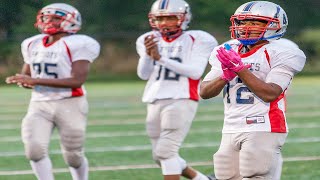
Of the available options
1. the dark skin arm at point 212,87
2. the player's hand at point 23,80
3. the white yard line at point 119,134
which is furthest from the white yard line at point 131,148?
the dark skin arm at point 212,87

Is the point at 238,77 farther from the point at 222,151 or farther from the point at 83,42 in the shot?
the point at 83,42

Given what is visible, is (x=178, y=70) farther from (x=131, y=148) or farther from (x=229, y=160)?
(x=131, y=148)

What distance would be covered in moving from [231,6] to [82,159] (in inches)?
869

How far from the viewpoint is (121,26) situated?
93.9ft

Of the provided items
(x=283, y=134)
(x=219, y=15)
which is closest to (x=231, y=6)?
(x=219, y=15)

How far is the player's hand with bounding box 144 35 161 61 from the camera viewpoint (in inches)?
288

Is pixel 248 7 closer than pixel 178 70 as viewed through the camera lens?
Yes

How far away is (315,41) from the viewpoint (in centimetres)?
2931

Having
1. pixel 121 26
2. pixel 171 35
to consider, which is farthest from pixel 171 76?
pixel 121 26

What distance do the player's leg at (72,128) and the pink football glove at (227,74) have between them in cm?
227

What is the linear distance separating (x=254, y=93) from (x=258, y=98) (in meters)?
0.15

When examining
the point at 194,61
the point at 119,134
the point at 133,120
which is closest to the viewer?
the point at 194,61

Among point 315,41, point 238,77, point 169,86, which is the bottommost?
point 315,41

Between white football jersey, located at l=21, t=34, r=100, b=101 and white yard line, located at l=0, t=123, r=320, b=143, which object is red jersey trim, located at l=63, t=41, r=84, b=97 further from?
white yard line, located at l=0, t=123, r=320, b=143
